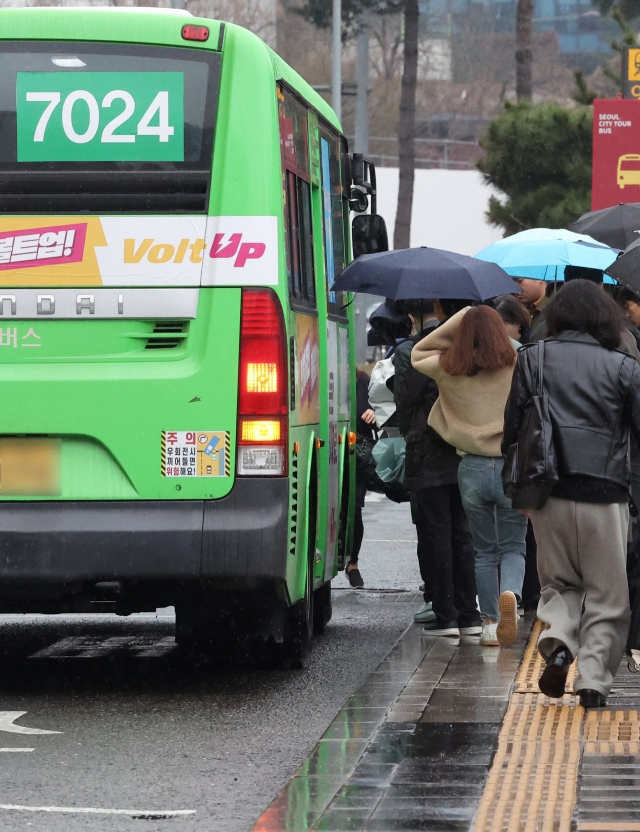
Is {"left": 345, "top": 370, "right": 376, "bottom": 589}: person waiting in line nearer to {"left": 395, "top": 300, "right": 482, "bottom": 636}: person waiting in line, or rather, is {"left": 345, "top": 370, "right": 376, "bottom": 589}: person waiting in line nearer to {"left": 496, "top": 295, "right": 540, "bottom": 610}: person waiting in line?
{"left": 496, "top": 295, "right": 540, "bottom": 610}: person waiting in line

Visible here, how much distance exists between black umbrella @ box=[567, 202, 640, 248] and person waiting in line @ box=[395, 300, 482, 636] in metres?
3.42

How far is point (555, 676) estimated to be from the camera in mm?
6531

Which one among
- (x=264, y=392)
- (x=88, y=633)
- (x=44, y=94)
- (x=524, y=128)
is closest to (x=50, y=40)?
(x=44, y=94)

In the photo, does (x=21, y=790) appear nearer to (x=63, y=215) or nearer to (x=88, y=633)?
(x=63, y=215)

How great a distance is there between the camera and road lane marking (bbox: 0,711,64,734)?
660 centimetres

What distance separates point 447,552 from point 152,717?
247 cm

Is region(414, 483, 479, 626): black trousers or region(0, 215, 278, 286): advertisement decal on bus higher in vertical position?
region(0, 215, 278, 286): advertisement decal on bus

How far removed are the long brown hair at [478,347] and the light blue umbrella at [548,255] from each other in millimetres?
2124

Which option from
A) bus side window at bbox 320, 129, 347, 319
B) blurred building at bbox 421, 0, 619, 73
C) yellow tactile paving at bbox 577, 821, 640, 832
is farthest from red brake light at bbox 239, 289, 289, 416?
blurred building at bbox 421, 0, 619, 73

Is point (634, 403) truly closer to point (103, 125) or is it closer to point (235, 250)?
point (235, 250)

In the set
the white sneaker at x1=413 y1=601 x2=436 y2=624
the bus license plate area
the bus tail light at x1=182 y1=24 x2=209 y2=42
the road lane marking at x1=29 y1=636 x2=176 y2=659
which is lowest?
the road lane marking at x1=29 y1=636 x2=176 y2=659

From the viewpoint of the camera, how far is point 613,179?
18188mm

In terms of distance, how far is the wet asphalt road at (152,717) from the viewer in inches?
212

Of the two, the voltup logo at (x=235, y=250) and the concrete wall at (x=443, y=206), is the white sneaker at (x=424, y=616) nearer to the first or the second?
the voltup logo at (x=235, y=250)
